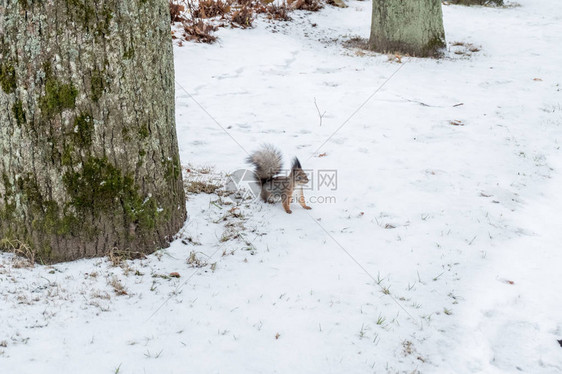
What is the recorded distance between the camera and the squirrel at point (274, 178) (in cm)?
480

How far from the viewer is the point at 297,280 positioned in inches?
140

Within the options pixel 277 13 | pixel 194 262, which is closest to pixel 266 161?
pixel 194 262

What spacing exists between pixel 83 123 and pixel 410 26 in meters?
9.13

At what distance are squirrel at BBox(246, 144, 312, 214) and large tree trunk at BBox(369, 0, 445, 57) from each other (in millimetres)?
6998

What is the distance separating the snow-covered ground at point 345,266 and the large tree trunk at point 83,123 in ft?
1.05

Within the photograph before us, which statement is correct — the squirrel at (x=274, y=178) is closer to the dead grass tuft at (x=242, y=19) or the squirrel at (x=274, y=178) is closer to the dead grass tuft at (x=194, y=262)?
the dead grass tuft at (x=194, y=262)

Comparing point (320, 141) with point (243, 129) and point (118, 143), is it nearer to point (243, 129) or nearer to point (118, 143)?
point (243, 129)

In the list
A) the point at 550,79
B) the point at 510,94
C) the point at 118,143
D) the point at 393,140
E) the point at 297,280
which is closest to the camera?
the point at 118,143

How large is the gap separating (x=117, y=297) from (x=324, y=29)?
1187 centimetres

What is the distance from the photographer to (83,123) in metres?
3.19

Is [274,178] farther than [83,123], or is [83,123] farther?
[274,178]

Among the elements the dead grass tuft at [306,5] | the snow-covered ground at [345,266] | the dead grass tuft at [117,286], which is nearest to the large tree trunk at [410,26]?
the snow-covered ground at [345,266]

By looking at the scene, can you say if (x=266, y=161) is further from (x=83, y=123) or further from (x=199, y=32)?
(x=199, y=32)

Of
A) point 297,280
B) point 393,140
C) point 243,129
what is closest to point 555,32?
point 393,140
